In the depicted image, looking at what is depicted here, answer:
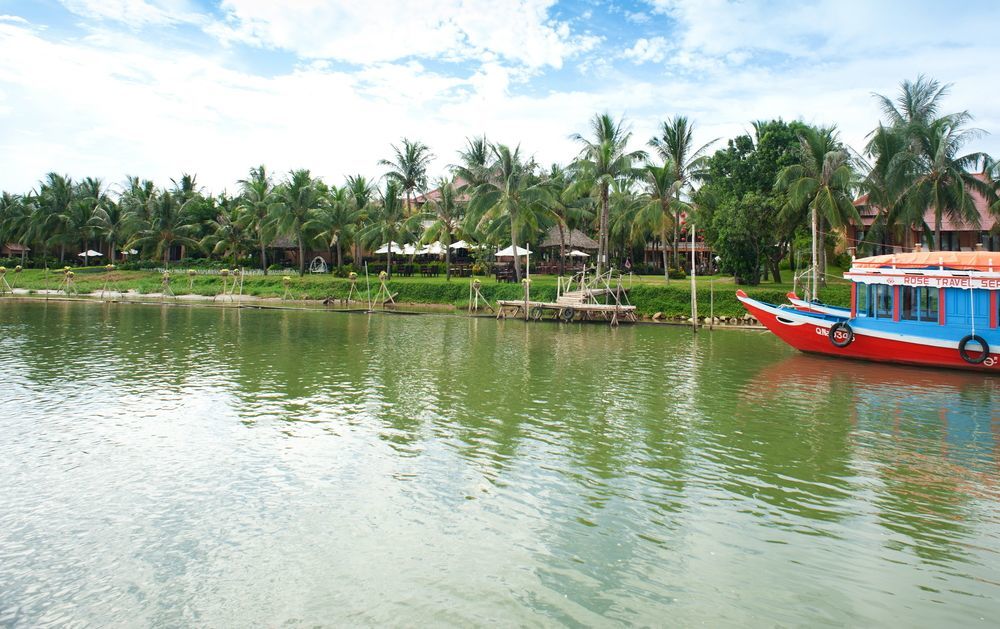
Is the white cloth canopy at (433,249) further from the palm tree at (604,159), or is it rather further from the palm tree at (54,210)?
the palm tree at (54,210)

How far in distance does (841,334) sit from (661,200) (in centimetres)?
2010

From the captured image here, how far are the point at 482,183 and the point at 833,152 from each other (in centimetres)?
1974

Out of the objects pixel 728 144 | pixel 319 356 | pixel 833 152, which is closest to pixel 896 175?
pixel 833 152

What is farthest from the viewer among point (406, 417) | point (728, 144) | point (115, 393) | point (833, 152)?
point (728, 144)

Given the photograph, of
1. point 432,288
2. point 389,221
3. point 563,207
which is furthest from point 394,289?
point 563,207

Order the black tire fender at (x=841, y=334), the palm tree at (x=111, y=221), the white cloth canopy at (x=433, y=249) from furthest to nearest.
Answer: the palm tree at (x=111, y=221), the white cloth canopy at (x=433, y=249), the black tire fender at (x=841, y=334)

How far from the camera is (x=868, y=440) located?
12.8 metres

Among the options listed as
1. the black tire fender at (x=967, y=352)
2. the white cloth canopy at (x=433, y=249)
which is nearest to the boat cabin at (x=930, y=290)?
the black tire fender at (x=967, y=352)

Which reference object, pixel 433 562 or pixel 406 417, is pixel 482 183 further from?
pixel 433 562

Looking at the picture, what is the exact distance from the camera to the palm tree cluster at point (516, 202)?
109 feet

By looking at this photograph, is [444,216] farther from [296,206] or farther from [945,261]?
[945,261]

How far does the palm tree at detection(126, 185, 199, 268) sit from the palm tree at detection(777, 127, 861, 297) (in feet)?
165

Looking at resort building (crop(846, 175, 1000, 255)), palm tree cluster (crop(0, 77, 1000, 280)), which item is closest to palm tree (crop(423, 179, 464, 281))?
palm tree cluster (crop(0, 77, 1000, 280))

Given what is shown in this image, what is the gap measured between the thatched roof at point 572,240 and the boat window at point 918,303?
2946cm
